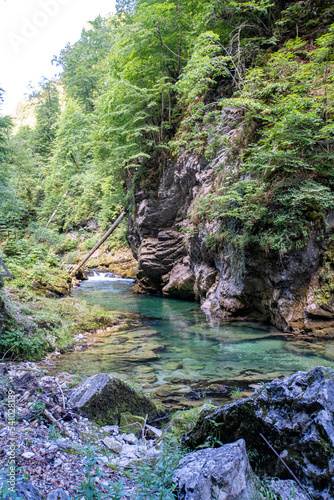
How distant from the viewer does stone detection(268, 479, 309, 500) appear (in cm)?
185

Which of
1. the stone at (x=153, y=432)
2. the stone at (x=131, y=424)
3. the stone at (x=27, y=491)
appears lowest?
the stone at (x=153, y=432)

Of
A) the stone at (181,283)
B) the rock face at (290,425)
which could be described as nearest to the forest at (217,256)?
the rock face at (290,425)

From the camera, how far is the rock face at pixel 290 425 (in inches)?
76.0

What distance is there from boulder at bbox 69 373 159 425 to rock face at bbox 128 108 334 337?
207 inches

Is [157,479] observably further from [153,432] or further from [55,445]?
[153,432]

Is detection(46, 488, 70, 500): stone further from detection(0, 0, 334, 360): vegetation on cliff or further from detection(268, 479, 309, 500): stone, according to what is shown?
detection(0, 0, 334, 360): vegetation on cliff

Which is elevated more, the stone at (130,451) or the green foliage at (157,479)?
the green foliage at (157,479)

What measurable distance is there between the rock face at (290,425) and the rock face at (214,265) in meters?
5.34

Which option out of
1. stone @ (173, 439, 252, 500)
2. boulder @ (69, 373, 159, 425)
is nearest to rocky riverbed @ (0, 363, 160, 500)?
boulder @ (69, 373, 159, 425)

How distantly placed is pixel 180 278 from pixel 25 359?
367 inches

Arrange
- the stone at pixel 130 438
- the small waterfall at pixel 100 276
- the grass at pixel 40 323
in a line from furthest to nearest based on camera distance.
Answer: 1. the small waterfall at pixel 100 276
2. the grass at pixel 40 323
3. the stone at pixel 130 438

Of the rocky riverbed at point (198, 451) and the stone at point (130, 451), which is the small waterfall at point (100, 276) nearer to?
the rocky riverbed at point (198, 451)

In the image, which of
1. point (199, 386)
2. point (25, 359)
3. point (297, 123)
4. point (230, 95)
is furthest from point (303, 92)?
point (25, 359)

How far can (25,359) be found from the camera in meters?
5.42
